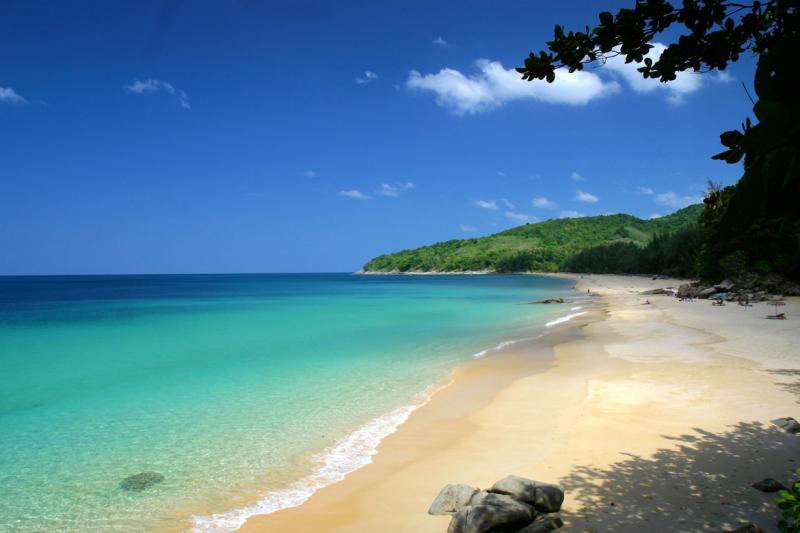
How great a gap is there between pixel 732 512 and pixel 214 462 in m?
7.28

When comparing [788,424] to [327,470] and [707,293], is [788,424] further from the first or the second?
[707,293]

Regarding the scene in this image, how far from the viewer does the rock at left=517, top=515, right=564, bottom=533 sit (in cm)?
481

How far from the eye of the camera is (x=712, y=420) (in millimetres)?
8352

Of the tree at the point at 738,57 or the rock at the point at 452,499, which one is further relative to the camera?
the rock at the point at 452,499

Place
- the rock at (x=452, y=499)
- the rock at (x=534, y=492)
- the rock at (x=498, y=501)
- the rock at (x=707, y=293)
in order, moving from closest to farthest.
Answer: the rock at (x=498, y=501) < the rock at (x=534, y=492) < the rock at (x=452, y=499) < the rock at (x=707, y=293)

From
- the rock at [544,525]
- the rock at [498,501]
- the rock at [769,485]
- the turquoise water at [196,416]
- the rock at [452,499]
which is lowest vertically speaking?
the turquoise water at [196,416]

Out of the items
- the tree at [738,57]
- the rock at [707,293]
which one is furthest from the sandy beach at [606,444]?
the rock at [707,293]

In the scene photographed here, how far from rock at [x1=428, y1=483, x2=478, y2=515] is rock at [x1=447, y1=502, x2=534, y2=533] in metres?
0.69

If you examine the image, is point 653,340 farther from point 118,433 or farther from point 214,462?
point 118,433

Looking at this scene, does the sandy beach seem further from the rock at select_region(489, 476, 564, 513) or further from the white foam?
the white foam

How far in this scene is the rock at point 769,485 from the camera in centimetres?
541

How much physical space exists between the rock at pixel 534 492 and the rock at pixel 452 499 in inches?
14.2

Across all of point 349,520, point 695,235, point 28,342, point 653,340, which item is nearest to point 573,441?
point 349,520

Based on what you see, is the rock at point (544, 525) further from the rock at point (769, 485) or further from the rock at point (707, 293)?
the rock at point (707, 293)
